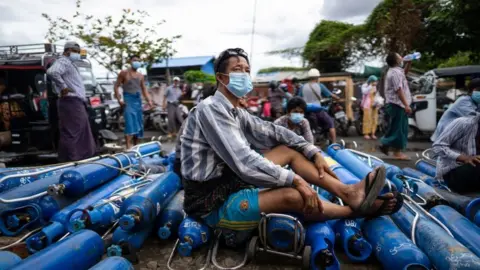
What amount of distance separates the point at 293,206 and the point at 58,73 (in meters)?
4.37

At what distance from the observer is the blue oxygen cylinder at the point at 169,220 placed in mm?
2672

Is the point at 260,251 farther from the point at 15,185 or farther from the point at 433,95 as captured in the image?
the point at 433,95

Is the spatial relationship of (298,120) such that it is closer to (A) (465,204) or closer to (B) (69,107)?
(A) (465,204)

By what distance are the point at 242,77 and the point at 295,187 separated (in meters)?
0.97

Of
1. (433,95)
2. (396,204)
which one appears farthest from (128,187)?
(433,95)

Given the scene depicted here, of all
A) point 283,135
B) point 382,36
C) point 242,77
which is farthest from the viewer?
point 382,36

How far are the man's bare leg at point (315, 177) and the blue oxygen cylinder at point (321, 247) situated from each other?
282 mm

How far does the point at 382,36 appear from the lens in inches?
696

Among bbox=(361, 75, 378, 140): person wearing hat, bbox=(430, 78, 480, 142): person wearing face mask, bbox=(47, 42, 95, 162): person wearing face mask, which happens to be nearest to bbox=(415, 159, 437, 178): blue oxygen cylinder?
bbox=(430, 78, 480, 142): person wearing face mask

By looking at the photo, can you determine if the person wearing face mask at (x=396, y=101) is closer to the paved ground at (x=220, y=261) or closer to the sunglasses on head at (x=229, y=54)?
the sunglasses on head at (x=229, y=54)

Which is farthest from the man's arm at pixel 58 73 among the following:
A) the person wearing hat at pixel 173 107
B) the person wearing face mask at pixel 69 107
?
the person wearing hat at pixel 173 107

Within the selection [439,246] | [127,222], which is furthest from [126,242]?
[439,246]

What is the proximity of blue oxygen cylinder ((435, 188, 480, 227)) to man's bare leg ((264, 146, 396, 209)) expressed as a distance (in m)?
0.97

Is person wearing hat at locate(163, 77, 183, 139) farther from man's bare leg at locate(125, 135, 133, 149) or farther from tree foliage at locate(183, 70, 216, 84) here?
tree foliage at locate(183, 70, 216, 84)
